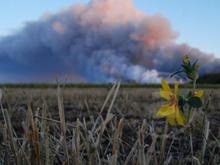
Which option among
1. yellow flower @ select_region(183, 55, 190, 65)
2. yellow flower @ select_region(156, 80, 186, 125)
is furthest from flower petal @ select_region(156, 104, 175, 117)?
yellow flower @ select_region(183, 55, 190, 65)

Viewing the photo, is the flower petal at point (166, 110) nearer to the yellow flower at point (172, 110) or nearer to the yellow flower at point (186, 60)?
the yellow flower at point (172, 110)

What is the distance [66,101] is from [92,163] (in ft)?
21.9

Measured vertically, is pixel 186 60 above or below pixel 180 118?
above

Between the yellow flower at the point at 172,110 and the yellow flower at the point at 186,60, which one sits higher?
the yellow flower at the point at 186,60

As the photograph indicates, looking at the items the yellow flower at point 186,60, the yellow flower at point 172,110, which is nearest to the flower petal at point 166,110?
the yellow flower at point 172,110

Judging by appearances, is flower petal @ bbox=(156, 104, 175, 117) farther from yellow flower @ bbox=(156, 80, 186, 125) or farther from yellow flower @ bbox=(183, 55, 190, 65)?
yellow flower @ bbox=(183, 55, 190, 65)

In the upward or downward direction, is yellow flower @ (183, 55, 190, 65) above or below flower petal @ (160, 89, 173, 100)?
above

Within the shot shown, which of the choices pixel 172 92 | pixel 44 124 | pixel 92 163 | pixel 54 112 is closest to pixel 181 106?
pixel 172 92

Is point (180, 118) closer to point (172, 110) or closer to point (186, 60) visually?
point (172, 110)

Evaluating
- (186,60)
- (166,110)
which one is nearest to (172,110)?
(166,110)

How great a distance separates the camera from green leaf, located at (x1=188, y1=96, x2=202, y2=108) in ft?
3.85

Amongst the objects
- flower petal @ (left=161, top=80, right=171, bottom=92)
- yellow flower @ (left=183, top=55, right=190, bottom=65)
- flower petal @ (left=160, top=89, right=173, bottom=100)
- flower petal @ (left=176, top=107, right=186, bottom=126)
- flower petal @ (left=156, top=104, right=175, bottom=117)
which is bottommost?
flower petal @ (left=176, top=107, right=186, bottom=126)

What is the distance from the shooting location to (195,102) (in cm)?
118

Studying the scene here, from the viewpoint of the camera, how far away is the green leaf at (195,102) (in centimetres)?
117
